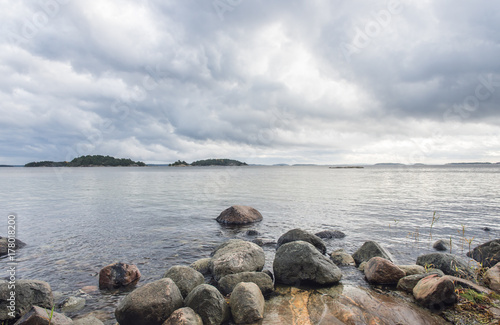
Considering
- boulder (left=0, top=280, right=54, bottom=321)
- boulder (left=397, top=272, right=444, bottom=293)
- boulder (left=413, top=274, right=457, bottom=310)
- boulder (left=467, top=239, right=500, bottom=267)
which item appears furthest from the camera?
boulder (left=467, top=239, right=500, bottom=267)

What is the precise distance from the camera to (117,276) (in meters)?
8.85

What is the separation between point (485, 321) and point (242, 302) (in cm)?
553

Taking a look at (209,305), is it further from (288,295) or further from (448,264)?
(448,264)

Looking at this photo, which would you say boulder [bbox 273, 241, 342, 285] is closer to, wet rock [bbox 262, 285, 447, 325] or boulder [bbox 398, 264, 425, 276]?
wet rock [bbox 262, 285, 447, 325]

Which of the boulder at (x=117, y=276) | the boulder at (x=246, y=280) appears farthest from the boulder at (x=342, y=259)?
the boulder at (x=117, y=276)

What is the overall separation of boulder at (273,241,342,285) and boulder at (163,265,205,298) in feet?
9.28

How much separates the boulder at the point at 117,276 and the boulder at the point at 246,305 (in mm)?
4346

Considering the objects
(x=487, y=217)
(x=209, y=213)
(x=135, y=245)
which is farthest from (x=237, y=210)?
(x=487, y=217)

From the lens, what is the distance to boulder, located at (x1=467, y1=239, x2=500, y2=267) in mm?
9812

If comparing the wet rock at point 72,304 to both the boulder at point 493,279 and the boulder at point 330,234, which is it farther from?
the boulder at point 493,279

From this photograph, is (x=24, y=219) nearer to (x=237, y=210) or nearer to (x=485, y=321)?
(x=237, y=210)

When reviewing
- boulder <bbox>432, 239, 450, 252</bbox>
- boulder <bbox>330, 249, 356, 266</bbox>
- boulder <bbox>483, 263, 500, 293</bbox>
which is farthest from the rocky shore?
boulder <bbox>432, 239, 450, 252</bbox>

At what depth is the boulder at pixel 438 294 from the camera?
21.7 ft

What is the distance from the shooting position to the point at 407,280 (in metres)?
8.04
